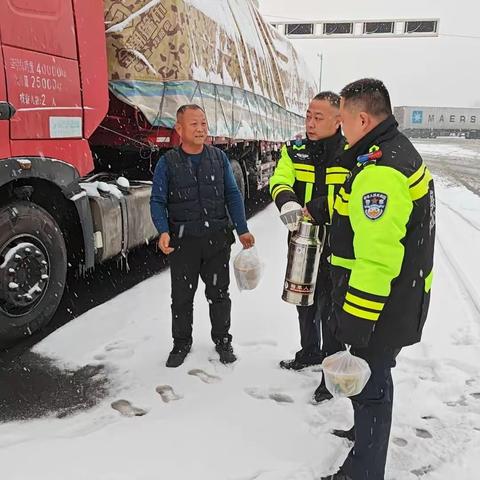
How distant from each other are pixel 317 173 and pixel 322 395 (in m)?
1.35

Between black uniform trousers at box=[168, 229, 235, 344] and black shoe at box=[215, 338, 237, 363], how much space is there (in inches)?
1.0

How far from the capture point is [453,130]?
208 ft

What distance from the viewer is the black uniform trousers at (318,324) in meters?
3.09

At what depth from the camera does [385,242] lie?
6.14 feet

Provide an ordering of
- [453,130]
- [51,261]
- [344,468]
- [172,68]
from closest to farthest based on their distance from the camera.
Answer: [344,468] → [51,261] → [172,68] → [453,130]

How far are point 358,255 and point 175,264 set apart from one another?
1784 millimetres

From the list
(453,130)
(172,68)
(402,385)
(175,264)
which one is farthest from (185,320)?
(453,130)

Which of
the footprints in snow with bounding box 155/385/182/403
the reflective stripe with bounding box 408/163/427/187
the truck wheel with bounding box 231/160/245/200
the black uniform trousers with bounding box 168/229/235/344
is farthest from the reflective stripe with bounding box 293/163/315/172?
the truck wheel with bounding box 231/160/245/200

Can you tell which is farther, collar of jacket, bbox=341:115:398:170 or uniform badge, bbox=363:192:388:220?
collar of jacket, bbox=341:115:398:170

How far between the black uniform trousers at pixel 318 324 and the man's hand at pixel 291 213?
0.38 m

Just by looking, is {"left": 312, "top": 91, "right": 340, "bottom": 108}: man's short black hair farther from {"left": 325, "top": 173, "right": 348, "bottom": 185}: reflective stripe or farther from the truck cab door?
the truck cab door

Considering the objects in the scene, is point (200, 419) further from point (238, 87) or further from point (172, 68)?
point (238, 87)

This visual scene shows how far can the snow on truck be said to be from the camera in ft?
11.4

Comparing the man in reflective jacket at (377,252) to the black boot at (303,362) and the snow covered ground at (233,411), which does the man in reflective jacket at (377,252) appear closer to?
the snow covered ground at (233,411)
